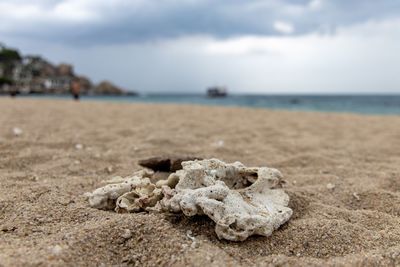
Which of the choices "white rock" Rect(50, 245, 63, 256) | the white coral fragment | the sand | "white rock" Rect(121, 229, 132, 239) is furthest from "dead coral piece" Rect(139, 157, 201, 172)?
"white rock" Rect(50, 245, 63, 256)

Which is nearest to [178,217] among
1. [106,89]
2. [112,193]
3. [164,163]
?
[112,193]

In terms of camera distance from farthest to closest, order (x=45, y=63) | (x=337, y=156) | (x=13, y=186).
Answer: (x=45, y=63)
(x=337, y=156)
(x=13, y=186)

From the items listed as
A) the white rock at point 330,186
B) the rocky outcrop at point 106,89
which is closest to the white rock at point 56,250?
the white rock at point 330,186

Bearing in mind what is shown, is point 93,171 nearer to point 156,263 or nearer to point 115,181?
point 115,181

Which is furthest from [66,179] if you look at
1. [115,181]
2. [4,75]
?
[4,75]

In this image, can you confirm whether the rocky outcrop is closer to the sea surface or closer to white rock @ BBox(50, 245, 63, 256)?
the sea surface

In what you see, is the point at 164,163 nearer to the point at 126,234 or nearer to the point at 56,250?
the point at 126,234

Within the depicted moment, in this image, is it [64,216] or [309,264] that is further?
[64,216]
